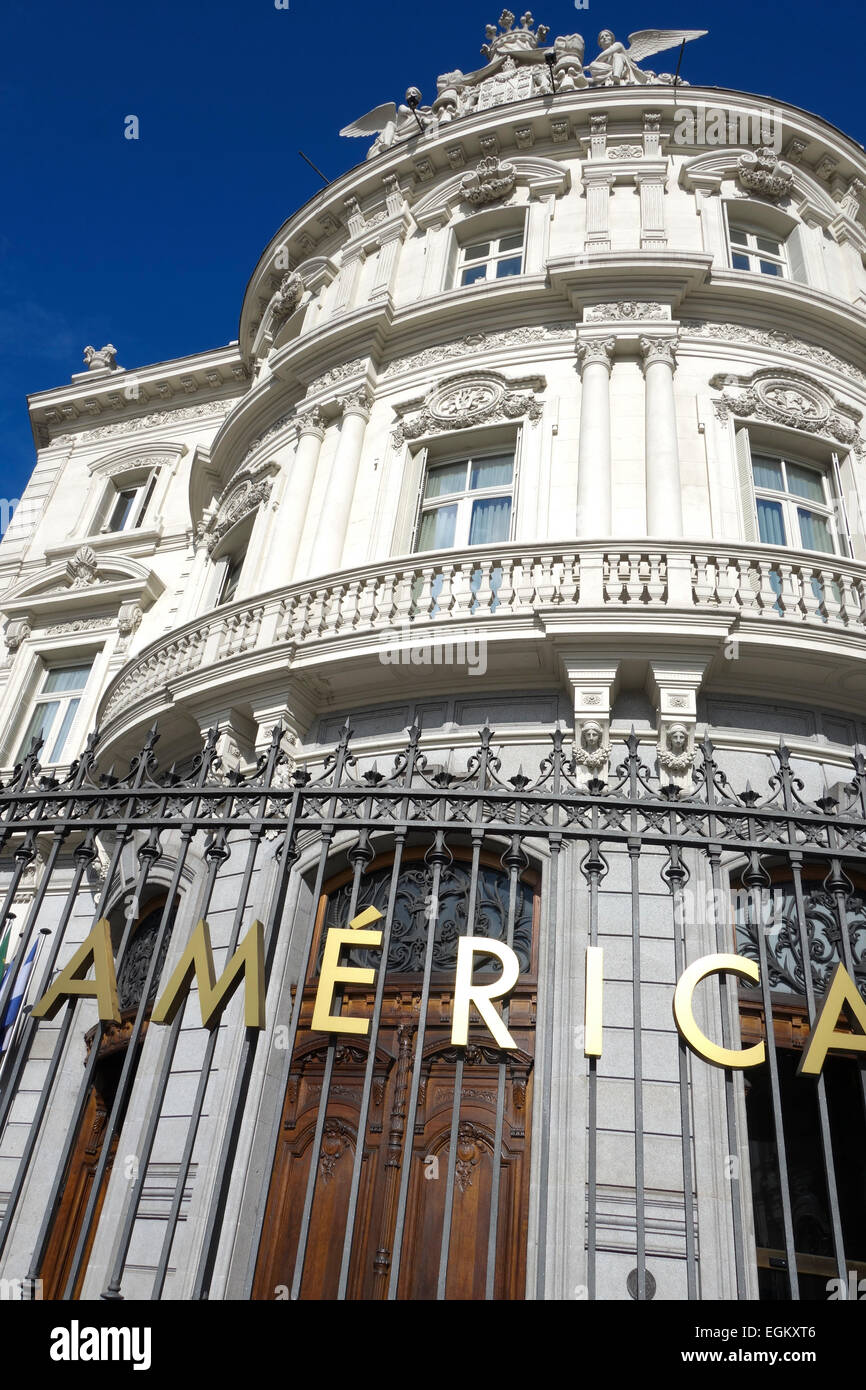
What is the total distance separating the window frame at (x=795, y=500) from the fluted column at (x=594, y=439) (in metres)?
1.98

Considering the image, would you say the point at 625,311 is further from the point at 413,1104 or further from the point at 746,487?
the point at 413,1104


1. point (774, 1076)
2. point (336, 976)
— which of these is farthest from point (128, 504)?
point (774, 1076)

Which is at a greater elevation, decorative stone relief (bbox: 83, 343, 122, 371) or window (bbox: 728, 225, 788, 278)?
decorative stone relief (bbox: 83, 343, 122, 371)

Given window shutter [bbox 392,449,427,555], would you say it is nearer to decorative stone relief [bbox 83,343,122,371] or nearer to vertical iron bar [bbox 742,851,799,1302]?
vertical iron bar [bbox 742,851,799,1302]

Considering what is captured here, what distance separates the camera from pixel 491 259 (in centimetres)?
1483

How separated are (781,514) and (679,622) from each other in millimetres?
3700

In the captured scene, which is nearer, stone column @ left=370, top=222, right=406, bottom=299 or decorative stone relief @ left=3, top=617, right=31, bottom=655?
stone column @ left=370, top=222, right=406, bottom=299

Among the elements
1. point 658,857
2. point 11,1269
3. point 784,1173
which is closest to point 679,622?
point 658,857

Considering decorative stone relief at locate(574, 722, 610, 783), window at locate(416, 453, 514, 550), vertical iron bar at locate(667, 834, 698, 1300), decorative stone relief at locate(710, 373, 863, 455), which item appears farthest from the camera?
window at locate(416, 453, 514, 550)

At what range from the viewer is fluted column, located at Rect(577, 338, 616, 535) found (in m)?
10.3

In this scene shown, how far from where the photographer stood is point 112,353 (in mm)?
23578

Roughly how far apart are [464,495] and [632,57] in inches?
422

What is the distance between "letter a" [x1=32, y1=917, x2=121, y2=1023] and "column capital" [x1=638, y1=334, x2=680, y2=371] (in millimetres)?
10022

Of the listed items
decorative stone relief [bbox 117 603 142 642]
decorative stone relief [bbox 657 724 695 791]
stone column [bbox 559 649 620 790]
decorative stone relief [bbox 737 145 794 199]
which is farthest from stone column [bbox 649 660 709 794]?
decorative stone relief [bbox 117 603 142 642]
